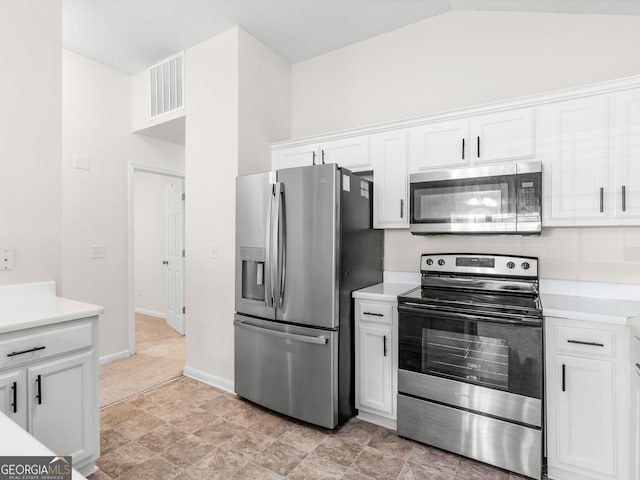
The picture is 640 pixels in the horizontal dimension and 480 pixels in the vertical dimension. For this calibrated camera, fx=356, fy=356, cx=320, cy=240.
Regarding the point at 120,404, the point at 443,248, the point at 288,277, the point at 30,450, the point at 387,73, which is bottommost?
the point at 120,404

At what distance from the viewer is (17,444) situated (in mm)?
744

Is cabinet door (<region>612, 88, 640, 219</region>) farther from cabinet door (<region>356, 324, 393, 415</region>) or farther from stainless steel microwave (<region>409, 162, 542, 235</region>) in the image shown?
cabinet door (<region>356, 324, 393, 415</region>)

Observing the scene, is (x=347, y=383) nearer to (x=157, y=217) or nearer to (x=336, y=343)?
(x=336, y=343)

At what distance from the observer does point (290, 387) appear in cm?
249

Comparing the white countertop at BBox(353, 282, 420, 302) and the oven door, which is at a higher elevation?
the white countertop at BBox(353, 282, 420, 302)

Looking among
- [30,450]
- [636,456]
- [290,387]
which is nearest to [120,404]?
[290,387]

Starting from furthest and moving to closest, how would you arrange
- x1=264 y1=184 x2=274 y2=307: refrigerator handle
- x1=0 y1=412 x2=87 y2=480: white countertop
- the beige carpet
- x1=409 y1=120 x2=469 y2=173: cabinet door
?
the beige carpet → x1=264 y1=184 x2=274 y2=307: refrigerator handle → x1=409 y1=120 x2=469 y2=173: cabinet door → x1=0 y1=412 x2=87 y2=480: white countertop

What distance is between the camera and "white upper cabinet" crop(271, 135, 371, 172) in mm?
2848

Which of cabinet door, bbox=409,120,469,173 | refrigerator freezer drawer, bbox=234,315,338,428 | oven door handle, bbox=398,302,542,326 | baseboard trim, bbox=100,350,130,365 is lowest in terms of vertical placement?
baseboard trim, bbox=100,350,130,365

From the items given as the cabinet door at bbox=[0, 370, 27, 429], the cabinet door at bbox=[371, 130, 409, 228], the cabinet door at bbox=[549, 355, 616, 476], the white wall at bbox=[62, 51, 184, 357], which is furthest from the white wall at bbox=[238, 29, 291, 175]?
the cabinet door at bbox=[549, 355, 616, 476]

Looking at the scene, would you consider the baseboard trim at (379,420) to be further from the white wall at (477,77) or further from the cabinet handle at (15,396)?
the cabinet handle at (15,396)

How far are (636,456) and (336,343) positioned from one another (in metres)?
1.55

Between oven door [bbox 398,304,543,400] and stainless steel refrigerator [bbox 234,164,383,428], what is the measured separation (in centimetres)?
47

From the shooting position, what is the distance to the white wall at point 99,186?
337 centimetres
